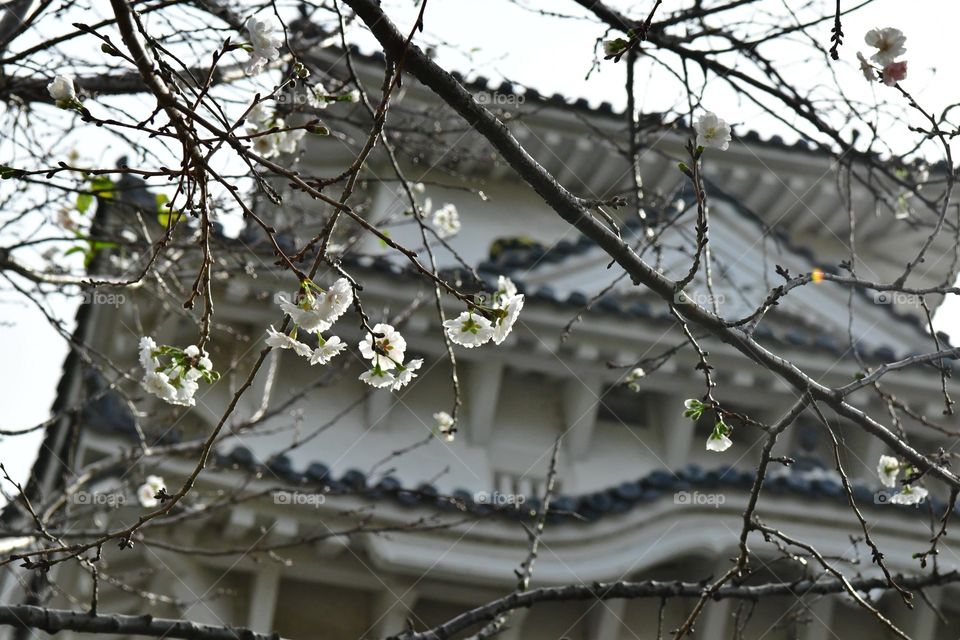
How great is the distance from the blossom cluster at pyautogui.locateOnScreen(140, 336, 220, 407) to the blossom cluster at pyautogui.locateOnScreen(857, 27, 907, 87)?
2048mm

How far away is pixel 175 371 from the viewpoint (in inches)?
97.6

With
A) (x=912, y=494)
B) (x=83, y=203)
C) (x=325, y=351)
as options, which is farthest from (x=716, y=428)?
(x=83, y=203)

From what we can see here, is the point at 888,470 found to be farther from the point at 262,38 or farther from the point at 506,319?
the point at 262,38

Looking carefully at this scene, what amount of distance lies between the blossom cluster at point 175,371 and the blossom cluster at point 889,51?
2.05 m

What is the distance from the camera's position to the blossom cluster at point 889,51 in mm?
2951

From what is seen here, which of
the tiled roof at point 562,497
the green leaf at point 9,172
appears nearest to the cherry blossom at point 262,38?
the green leaf at point 9,172

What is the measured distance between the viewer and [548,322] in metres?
6.69

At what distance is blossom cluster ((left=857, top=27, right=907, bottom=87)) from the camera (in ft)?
9.68

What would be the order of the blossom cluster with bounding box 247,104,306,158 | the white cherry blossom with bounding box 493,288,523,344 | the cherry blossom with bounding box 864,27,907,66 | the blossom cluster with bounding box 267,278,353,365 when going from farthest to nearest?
the blossom cluster with bounding box 247,104,306,158 → the cherry blossom with bounding box 864,27,907,66 → the white cherry blossom with bounding box 493,288,523,344 → the blossom cluster with bounding box 267,278,353,365

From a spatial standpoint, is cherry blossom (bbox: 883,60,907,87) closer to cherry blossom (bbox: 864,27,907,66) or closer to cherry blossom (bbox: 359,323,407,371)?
cherry blossom (bbox: 864,27,907,66)

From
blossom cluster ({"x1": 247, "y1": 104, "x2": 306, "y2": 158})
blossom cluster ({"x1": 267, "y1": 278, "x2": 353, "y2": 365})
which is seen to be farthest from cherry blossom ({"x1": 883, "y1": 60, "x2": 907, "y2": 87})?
blossom cluster ({"x1": 247, "y1": 104, "x2": 306, "y2": 158})

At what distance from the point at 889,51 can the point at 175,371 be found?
84.8 inches

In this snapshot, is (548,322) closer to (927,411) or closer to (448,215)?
(448,215)

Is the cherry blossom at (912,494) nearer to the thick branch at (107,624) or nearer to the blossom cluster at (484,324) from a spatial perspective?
the blossom cluster at (484,324)
